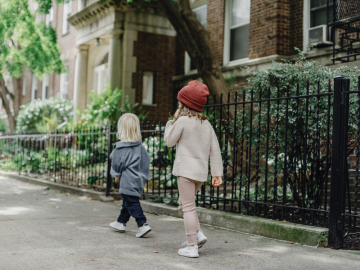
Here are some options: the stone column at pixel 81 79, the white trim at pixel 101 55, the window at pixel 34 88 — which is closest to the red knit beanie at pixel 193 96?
the stone column at pixel 81 79

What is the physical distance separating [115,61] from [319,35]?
7.16 meters

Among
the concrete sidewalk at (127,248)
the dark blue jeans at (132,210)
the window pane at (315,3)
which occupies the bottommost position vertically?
the concrete sidewalk at (127,248)

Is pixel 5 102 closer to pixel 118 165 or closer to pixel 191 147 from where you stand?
pixel 118 165

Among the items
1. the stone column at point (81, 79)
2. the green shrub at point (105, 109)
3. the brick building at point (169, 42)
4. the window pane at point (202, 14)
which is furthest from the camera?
the stone column at point (81, 79)

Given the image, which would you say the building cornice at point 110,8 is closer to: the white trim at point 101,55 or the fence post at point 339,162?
the white trim at point 101,55

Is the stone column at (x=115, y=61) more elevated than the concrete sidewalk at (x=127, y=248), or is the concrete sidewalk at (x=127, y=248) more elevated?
the stone column at (x=115, y=61)

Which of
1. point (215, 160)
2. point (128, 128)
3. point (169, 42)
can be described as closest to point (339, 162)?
point (215, 160)

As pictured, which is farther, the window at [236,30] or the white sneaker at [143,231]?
the window at [236,30]

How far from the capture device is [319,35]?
32.3ft

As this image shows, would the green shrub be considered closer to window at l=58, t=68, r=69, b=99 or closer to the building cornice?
the building cornice

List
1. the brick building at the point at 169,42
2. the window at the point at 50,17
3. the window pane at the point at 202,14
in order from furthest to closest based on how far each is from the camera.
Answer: the window at the point at 50,17, the window pane at the point at 202,14, the brick building at the point at 169,42

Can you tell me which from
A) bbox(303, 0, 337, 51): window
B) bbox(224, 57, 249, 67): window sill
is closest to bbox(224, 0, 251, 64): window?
bbox(224, 57, 249, 67): window sill

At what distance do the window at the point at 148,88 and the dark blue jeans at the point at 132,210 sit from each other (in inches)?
397

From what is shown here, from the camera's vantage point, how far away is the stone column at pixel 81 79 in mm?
16797
